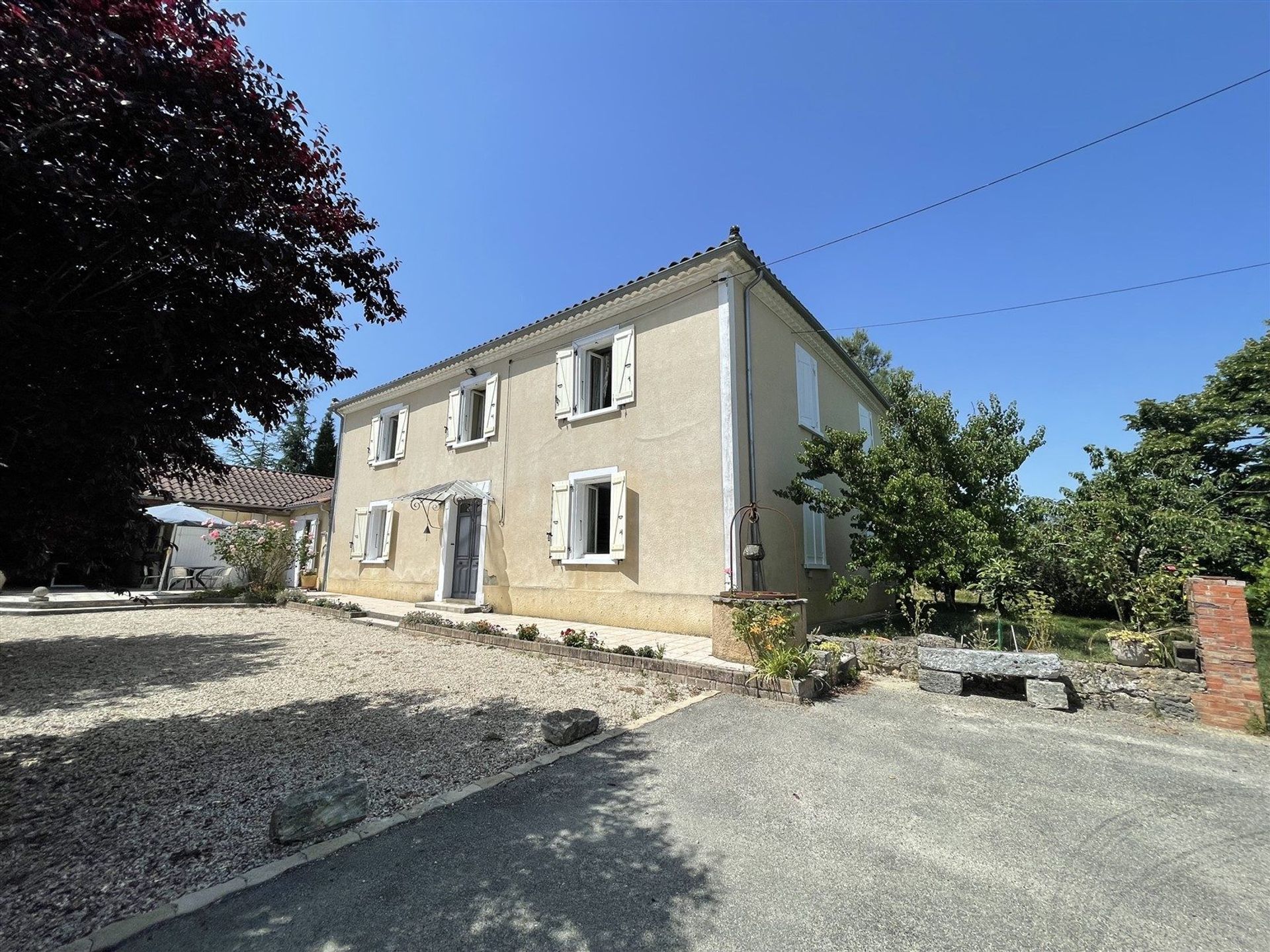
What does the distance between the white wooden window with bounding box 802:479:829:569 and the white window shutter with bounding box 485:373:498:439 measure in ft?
21.8

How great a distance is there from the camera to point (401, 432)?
1401cm

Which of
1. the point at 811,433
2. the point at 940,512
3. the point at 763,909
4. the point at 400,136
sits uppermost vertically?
the point at 400,136

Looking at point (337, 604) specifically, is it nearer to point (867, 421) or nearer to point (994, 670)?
point (994, 670)

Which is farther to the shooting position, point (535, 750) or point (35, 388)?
point (535, 750)

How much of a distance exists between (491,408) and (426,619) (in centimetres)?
475

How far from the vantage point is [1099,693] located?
493cm

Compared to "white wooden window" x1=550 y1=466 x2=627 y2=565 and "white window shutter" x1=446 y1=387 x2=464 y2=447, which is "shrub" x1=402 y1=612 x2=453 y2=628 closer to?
"white wooden window" x1=550 y1=466 x2=627 y2=565

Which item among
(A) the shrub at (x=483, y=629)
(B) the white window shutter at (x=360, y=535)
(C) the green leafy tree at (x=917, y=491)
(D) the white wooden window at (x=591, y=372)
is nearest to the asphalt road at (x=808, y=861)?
(C) the green leafy tree at (x=917, y=491)

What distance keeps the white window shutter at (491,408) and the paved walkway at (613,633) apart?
3940 mm

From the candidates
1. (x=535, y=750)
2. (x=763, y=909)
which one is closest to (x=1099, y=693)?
(x=763, y=909)

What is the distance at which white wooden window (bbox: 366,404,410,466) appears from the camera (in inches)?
569

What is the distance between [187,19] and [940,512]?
8.48m

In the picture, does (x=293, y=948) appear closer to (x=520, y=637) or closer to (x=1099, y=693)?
(x=520, y=637)

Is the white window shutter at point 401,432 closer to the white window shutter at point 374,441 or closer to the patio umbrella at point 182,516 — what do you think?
the white window shutter at point 374,441
